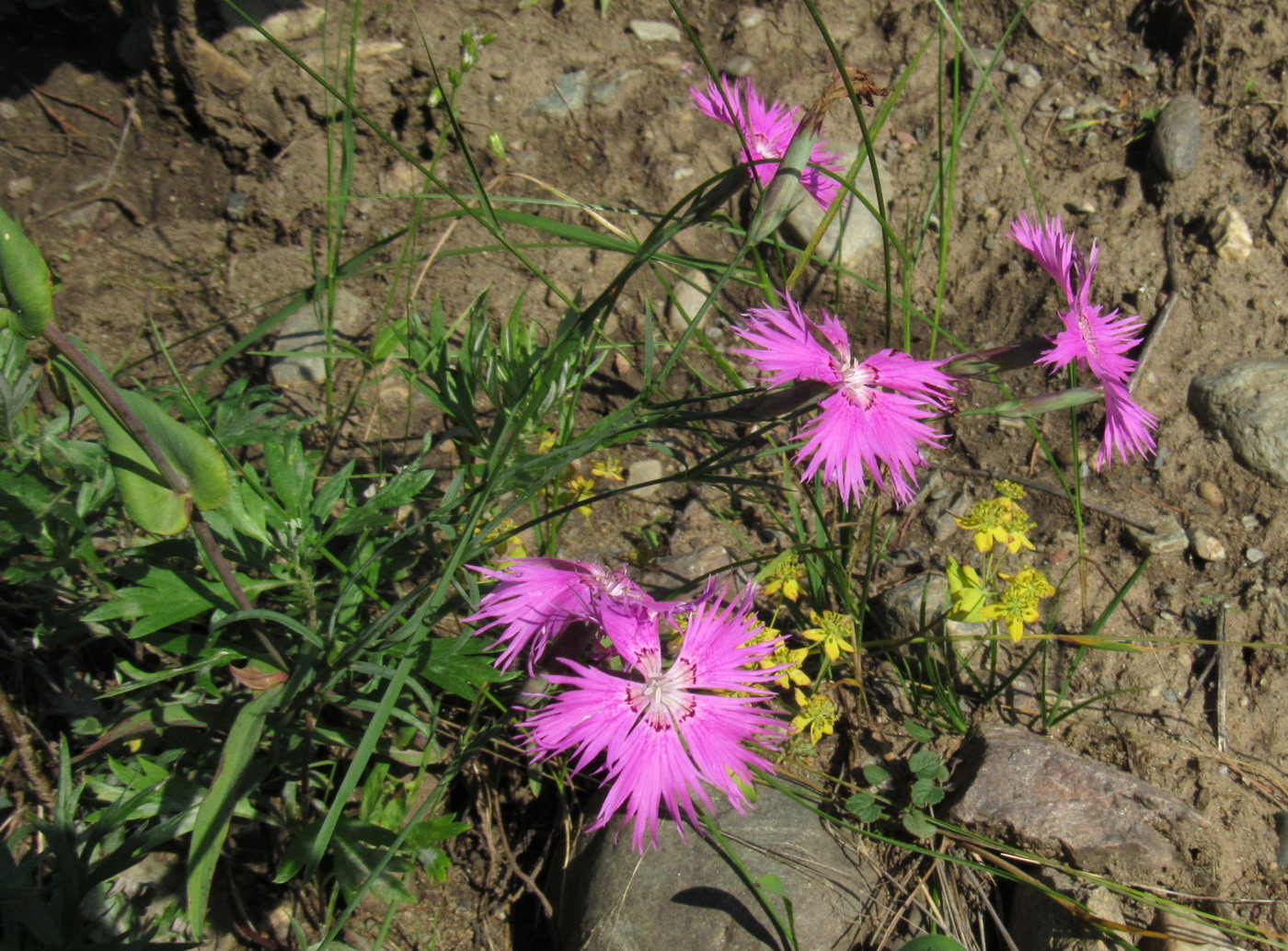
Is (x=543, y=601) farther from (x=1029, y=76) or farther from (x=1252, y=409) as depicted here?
(x=1029, y=76)

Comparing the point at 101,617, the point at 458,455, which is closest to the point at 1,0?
the point at 458,455

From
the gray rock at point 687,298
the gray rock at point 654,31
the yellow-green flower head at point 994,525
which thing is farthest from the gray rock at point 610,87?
the yellow-green flower head at point 994,525

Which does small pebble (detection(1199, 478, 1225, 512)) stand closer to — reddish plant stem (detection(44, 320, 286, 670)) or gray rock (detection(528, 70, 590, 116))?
gray rock (detection(528, 70, 590, 116))

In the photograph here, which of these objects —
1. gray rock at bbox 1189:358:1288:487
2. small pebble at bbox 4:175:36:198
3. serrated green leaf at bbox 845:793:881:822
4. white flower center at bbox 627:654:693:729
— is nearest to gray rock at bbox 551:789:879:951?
serrated green leaf at bbox 845:793:881:822

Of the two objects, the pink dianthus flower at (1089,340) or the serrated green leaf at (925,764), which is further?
the serrated green leaf at (925,764)

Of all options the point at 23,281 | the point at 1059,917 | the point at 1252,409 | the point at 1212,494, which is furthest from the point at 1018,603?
the point at 23,281

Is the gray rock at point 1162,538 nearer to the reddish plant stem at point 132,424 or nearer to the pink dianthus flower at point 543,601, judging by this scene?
the pink dianthus flower at point 543,601
